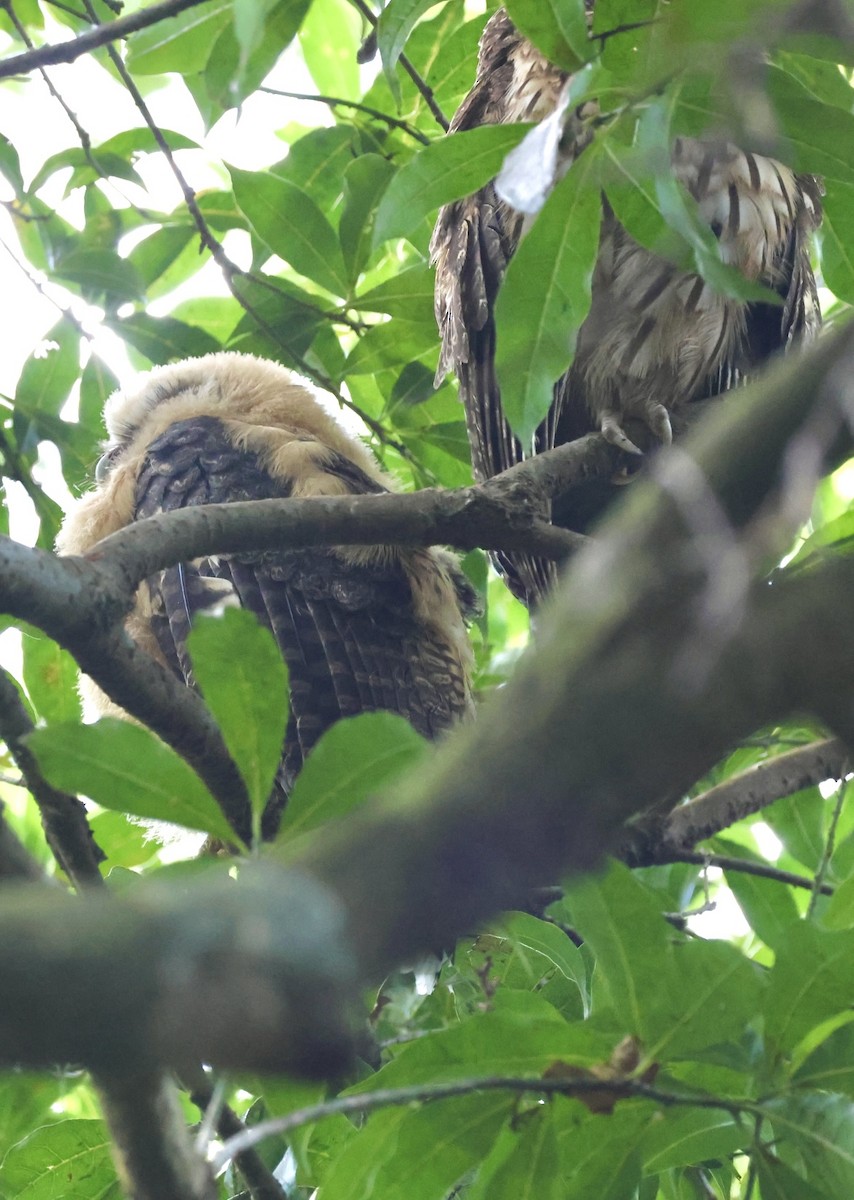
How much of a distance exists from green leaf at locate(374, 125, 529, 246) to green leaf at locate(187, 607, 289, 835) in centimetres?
71

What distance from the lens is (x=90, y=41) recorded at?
6.70ft

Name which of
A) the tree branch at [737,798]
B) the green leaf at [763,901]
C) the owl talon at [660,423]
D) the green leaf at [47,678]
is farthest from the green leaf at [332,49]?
the green leaf at [763,901]

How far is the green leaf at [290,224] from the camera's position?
8.55 ft

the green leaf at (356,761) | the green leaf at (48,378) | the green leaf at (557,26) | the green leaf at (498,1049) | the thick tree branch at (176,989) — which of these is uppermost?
the green leaf at (48,378)

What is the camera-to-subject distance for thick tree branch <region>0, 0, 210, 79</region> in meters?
2.04

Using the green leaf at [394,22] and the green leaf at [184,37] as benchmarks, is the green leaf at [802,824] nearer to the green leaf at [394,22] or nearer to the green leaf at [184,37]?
the green leaf at [394,22]

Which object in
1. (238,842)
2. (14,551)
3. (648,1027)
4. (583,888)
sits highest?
(14,551)

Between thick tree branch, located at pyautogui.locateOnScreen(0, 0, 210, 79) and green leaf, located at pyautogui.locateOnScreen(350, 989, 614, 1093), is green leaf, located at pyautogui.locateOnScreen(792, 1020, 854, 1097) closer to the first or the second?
green leaf, located at pyautogui.locateOnScreen(350, 989, 614, 1093)

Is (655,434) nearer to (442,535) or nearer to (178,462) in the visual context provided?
(442,535)

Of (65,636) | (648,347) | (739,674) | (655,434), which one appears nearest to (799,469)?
(739,674)

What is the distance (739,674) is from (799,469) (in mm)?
196

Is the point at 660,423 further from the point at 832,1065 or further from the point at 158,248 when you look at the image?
the point at 832,1065

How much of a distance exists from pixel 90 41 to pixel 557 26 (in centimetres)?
86

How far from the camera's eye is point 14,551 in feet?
4.93
